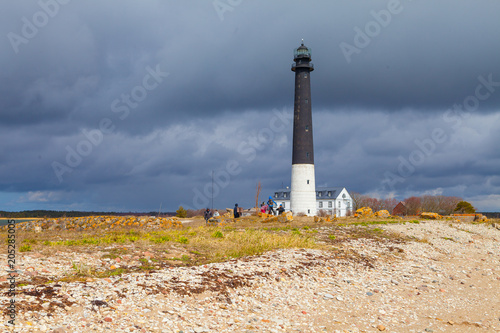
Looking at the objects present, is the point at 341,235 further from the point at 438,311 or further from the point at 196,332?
the point at 196,332

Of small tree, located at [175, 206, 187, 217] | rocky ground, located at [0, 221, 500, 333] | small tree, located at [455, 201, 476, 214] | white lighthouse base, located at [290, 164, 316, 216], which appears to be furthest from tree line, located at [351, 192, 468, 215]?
rocky ground, located at [0, 221, 500, 333]

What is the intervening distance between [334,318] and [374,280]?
4.77 m

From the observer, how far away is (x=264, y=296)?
10805 millimetres

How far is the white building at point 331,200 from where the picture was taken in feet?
291

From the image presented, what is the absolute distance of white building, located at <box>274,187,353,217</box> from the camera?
8856cm

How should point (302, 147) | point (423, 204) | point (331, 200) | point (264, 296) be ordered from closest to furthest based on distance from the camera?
point (264, 296) < point (302, 147) < point (423, 204) < point (331, 200)

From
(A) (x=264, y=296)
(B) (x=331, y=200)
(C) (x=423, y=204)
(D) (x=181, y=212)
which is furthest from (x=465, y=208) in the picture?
(A) (x=264, y=296)

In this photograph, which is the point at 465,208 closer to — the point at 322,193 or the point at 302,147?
the point at 322,193

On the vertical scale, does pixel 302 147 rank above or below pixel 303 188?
above

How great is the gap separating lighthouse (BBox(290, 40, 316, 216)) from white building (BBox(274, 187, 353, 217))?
123 feet

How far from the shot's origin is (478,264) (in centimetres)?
2008

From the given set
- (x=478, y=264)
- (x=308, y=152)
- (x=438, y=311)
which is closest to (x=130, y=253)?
(x=438, y=311)

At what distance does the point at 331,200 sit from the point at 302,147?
4112 cm

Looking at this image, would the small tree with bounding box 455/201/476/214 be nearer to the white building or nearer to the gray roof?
the white building
